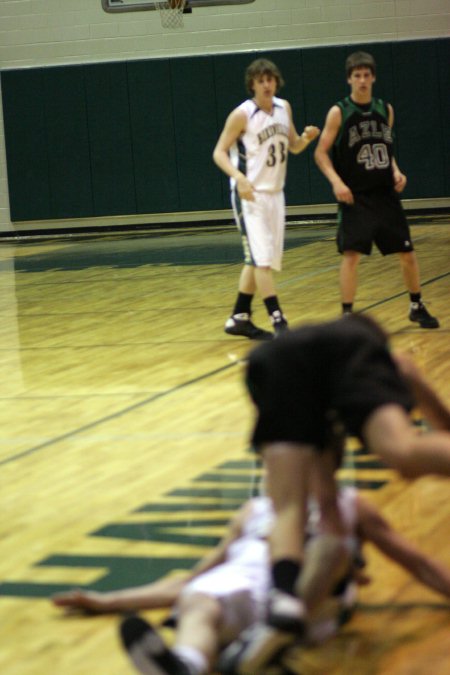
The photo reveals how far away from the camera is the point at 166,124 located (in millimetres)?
18922

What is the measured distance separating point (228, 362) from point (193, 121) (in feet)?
38.8

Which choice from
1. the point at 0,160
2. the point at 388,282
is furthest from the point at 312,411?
the point at 0,160

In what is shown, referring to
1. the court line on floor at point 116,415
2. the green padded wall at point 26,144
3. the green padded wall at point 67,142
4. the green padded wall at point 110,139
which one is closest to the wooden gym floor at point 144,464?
the court line on floor at point 116,415

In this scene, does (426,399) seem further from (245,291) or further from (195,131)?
(195,131)

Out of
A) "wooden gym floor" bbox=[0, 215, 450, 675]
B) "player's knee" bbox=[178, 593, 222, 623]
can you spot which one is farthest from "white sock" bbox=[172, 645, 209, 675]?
"wooden gym floor" bbox=[0, 215, 450, 675]

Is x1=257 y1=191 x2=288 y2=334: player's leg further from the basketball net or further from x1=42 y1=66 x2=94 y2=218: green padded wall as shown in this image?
x1=42 y1=66 x2=94 y2=218: green padded wall

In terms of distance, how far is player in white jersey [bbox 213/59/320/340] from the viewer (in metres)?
7.98

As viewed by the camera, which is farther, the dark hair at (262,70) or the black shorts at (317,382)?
the dark hair at (262,70)

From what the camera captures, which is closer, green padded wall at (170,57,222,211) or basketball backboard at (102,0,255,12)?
basketball backboard at (102,0,255,12)

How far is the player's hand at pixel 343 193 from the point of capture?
7980mm

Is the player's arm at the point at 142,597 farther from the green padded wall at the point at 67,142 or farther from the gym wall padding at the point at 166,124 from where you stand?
the green padded wall at the point at 67,142

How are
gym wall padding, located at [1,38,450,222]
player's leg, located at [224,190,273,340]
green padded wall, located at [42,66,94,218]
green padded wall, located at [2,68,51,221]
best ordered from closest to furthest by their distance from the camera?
player's leg, located at [224,190,273,340], gym wall padding, located at [1,38,450,222], green padded wall, located at [42,66,94,218], green padded wall, located at [2,68,51,221]

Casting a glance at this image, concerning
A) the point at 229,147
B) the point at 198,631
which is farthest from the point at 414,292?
the point at 198,631

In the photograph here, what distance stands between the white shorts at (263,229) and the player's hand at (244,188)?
112 mm
